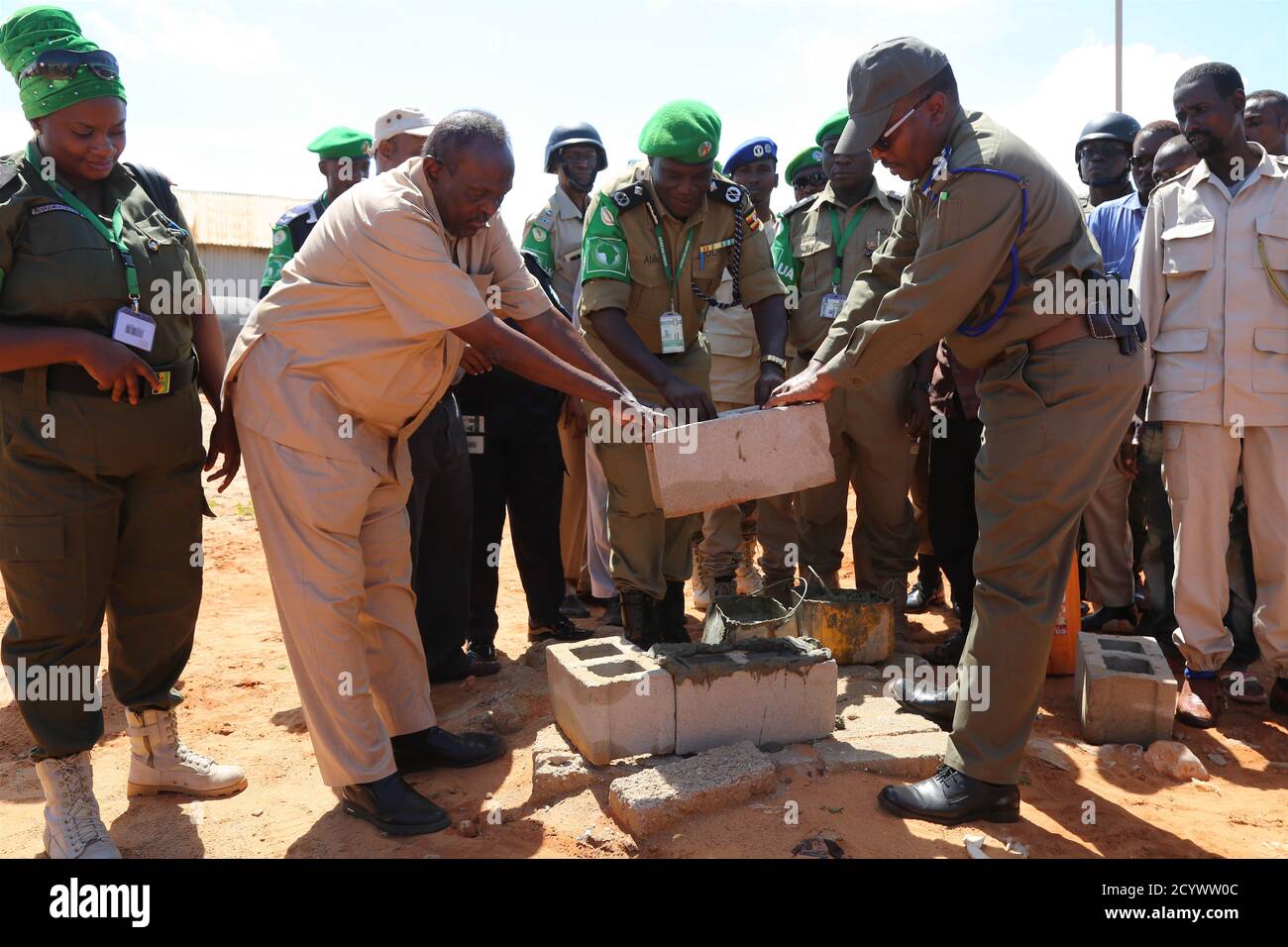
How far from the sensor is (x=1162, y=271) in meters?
4.44

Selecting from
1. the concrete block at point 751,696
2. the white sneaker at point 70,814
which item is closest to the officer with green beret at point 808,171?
the concrete block at point 751,696

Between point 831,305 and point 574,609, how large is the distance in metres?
2.25

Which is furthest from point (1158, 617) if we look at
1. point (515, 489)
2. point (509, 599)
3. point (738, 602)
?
point (509, 599)

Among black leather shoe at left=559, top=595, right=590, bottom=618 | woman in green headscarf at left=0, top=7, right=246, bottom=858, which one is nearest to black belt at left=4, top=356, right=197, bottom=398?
woman in green headscarf at left=0, top=7, right=246, bottom=858

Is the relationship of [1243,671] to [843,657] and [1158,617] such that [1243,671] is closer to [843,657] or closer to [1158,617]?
[1158,617]

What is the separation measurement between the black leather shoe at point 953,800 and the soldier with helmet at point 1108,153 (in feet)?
12.5

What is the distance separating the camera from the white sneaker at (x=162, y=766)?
353 centimetres

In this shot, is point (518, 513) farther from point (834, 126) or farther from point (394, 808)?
point (834, 126)

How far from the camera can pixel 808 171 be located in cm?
639

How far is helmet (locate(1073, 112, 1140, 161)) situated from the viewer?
223 inches

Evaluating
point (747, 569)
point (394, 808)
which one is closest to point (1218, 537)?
point (747, 569)

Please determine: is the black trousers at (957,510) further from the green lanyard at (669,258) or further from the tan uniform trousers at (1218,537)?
the green lanyard at (669,258)

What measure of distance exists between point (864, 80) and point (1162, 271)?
2116mm

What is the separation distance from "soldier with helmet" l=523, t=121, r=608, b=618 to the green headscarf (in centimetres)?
277
